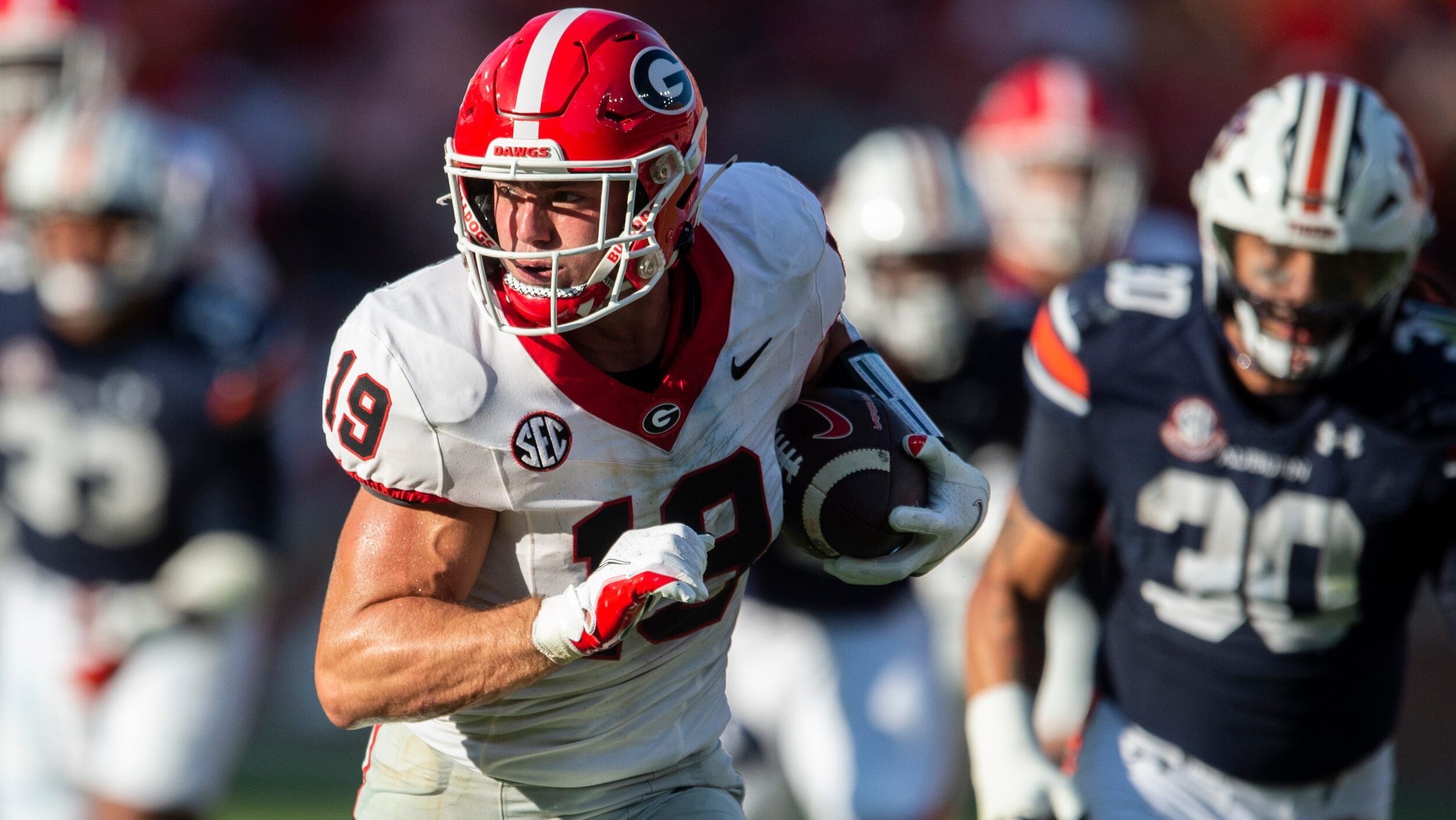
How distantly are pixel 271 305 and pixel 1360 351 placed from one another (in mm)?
3238

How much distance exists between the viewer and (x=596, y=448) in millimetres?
2314

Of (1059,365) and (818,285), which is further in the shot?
(1059,365)

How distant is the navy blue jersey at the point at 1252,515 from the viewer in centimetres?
289


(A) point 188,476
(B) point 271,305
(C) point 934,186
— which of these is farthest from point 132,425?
(C) point 934,186

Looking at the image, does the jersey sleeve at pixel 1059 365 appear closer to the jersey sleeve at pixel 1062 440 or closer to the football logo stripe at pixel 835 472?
the jersey sleeve at pixel 1062 440

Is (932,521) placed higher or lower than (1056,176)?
higher

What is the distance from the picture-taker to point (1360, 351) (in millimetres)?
2953

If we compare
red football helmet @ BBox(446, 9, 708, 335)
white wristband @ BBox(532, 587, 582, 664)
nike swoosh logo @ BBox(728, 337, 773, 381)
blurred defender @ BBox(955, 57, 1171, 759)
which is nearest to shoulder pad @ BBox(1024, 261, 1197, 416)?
nike swoosh logo @ BBox(728, 337, 773, 381)

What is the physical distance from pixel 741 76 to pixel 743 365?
630 cm

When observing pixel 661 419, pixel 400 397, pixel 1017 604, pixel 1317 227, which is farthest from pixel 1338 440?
pixel 400 397

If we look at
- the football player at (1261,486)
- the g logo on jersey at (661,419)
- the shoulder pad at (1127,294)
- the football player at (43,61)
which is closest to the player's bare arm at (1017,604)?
the football player at (1261,486)

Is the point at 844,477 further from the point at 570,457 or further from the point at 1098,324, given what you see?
the point at 1098,324

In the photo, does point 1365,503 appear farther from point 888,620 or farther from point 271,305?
point 271,305

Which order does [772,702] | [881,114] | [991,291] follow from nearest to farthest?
[772,702]
[991,291]
[881,114]
